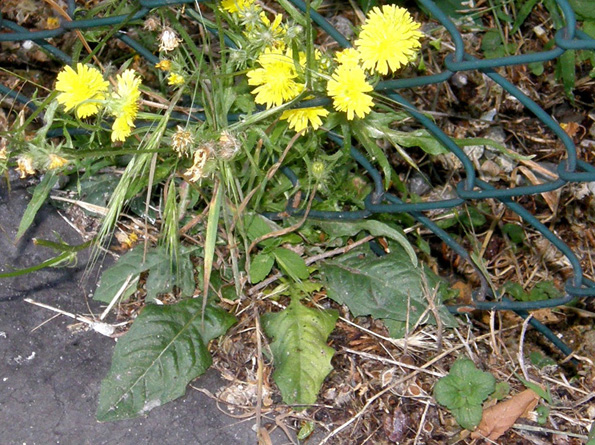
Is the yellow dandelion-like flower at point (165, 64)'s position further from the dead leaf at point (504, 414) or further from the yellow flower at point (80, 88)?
the dead leaf at point (504, 414)

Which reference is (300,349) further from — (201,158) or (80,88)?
(80,88)

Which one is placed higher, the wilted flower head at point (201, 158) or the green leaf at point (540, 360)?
the wilted flower head at point (201, 158)

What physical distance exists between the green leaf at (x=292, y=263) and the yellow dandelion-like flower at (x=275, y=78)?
509mm

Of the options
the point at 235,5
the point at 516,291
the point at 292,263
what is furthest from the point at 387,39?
the point at 516,291

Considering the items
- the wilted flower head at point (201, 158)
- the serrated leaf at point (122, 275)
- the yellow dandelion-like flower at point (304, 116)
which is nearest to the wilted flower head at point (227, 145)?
the wilted flower head at point (201, 158)

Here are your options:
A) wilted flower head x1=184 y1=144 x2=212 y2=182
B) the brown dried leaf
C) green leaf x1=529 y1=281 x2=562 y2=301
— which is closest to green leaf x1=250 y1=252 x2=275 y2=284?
wilted flower head x1=184 y1=144 x2=212 y2=182

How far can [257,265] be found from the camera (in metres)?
1.99

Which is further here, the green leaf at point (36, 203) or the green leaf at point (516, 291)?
the green leaf at point (516, 291)

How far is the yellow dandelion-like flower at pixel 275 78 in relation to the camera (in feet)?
5.30

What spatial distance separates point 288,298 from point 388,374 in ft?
1.27

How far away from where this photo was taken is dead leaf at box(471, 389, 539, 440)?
6.10ft

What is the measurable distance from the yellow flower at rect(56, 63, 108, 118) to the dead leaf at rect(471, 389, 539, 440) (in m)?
1.34

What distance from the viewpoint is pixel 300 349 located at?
74.5 inches

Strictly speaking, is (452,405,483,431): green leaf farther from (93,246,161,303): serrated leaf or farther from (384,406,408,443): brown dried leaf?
(93,246,161,303): serrated leaf
